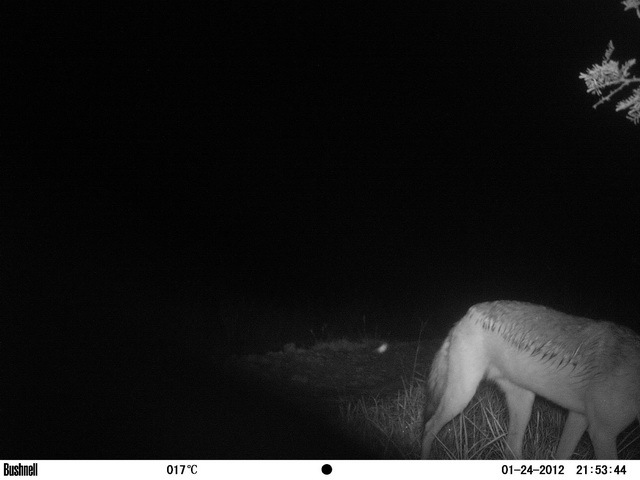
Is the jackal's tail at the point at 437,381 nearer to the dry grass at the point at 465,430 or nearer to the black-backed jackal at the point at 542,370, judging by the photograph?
the black-backed jackal at the point at 542,370

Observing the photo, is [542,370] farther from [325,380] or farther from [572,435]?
[325,380]

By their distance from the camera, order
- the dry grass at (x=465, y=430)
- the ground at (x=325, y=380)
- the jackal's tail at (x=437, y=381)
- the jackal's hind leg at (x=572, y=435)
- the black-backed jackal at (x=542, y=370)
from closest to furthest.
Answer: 1. the black-backed jackal at (x=542, y=370)
2. the jackal's hind leg at (x=572, y=435)
3. the jackal's tail at (x=437, y=381)
4. the dry grass at (x=465, y=430)
5. the ground at (x=325, y=380)

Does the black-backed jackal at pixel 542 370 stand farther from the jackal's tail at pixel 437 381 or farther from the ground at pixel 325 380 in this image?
the ground at pixel 325 380

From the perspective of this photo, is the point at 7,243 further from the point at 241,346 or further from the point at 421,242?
the point at 421,242

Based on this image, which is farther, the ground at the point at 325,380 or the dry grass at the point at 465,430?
the ground at the point at 325,380

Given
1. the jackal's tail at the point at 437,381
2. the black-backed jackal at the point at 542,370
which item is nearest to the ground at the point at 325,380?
the jackal's tail at the point at 437,381

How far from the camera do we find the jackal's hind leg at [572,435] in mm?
3783

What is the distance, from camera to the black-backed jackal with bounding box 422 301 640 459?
134 inches

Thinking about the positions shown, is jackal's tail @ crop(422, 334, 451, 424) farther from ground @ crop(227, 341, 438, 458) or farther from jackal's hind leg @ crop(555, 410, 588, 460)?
jackal's hind leg @ crop(555, 410, 588, 460)

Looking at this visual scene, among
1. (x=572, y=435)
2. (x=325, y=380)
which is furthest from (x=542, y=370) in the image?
(x=325, y=380)

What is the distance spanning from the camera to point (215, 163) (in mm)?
19141

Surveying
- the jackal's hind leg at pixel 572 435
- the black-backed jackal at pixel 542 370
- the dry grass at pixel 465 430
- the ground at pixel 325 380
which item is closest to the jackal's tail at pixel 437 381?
the black-backed jackal at pixel 542 370

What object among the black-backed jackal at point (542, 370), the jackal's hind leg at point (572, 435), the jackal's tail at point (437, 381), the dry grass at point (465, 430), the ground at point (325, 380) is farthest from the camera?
the ground at point (325, 380)

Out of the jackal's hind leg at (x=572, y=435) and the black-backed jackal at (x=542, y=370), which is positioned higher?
the black-backed jackal at (x=542, y=370)
